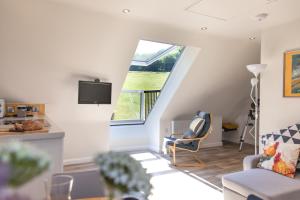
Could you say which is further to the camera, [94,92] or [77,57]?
[94,92]

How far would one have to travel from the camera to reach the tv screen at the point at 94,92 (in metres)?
3.67

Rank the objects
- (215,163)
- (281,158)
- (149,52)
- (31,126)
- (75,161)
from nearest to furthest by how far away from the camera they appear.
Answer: (31,126), (281,158), (75,161), (215,163), (149,52)

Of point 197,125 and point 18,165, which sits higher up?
point 18,165

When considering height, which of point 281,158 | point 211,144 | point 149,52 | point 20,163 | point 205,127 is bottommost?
point 211,144

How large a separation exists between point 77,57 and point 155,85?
227 cm

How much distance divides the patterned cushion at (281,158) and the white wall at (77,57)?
2105 mm

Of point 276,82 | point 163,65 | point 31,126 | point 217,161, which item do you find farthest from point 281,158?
point 163,65

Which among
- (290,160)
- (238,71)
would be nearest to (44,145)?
(290,160)

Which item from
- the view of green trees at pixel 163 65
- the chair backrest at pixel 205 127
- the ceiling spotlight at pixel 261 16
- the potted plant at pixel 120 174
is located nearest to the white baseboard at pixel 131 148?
the chair backrest at pixel 205 127

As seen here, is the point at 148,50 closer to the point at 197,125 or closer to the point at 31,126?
the point at 197,125

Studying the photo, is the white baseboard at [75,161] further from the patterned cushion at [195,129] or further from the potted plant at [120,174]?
the potted plant at [120,174]

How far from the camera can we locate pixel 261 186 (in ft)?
7.20

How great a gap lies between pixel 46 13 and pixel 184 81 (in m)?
2.76

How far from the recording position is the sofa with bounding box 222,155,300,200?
82.0 inches
